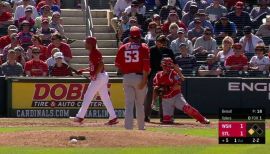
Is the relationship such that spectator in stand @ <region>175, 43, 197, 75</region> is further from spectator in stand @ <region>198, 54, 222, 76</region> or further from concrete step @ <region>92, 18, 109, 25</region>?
concrete step @ <region>92, 18, 109, 25</region>

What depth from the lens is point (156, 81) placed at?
2088cm

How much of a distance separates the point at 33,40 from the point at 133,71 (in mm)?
6715

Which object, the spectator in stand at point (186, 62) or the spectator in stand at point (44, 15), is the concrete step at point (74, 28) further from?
the spectator in stand at point (186, 62)

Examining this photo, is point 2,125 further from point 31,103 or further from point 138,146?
point 138,146

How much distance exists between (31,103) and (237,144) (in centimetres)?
918

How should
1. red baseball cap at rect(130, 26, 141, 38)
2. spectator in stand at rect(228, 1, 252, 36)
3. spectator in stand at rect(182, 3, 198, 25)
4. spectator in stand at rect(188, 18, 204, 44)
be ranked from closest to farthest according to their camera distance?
red baseball cap at rect(130, 26, 141, 38), spectator in stand at rect(188, 18, 204, 44), spectator in stand at rect(228, 1, 252, 36), spectator in stand at rect(182, 3, 198, 25)

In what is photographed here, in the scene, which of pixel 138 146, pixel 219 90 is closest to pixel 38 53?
pixel 219 90

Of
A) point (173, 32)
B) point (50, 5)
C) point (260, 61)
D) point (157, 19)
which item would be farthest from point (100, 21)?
point (260, 61)

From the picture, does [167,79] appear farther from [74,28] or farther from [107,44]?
[74,28]

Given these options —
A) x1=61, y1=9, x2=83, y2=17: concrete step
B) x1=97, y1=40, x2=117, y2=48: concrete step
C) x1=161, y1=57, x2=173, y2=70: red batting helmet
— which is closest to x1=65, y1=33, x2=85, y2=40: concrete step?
x1=97, y1=40, x2=117, y2=48: concrete step

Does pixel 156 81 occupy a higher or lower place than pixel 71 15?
lower

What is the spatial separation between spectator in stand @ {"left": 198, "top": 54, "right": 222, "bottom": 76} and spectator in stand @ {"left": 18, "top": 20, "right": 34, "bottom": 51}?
463 cm

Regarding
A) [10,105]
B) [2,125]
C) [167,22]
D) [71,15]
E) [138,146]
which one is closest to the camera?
[138,146]

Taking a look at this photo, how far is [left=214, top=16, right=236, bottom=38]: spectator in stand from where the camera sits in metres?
26.3
